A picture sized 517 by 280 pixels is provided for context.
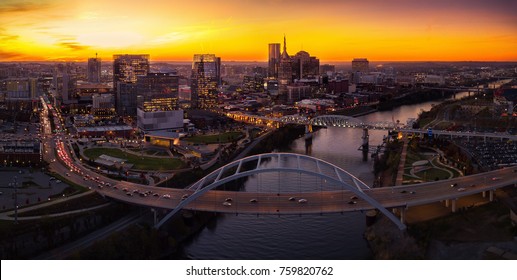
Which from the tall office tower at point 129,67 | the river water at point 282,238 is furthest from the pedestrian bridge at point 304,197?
the tall office tower at point 129,67

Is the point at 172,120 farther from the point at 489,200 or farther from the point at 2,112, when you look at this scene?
the point at 489,200

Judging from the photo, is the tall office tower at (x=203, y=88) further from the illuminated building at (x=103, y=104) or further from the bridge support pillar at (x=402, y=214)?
the bridge support pillar at (x=402, y=214)

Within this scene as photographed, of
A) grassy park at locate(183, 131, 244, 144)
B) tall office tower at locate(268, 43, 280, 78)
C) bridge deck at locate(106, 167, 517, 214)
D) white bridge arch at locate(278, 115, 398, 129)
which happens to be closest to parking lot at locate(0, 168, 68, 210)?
bridge deck at locate(106, 167, 517, 214)

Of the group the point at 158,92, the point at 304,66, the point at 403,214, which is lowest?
the point at 403,214

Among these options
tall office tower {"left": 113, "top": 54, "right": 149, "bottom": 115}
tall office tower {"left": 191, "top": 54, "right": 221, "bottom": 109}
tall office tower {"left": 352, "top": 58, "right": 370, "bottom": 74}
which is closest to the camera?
tall office tower {"left": 113, "top": 54, "right": 149, "bottom": 115}

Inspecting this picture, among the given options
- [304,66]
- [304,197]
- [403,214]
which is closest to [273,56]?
[304,66]

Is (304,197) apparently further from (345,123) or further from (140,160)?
(345,123)

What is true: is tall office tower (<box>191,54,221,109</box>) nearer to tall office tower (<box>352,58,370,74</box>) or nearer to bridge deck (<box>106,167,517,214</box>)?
bridge deck (<box>106,167,517,214</box>)
